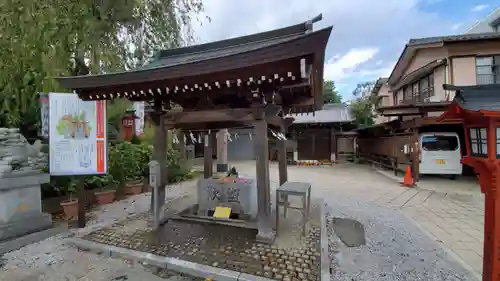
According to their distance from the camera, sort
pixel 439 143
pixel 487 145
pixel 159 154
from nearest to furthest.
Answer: pixel 487 145, pixel 159 154, pixel 439 143

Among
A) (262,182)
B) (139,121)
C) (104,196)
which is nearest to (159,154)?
(262,182)

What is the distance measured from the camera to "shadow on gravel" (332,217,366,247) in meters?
4.11

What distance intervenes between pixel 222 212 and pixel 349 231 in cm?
243

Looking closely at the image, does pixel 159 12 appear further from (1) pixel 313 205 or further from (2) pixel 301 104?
(1) pixel 313 205

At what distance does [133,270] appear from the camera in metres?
3.20

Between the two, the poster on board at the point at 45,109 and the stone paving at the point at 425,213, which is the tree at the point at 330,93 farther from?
the poster on board at the point at 45,109

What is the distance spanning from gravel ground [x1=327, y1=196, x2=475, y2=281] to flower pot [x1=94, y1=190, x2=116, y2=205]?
557 cm

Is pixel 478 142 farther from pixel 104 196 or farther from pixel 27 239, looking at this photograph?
pixel 104 196

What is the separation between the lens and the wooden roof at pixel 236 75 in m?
2.84

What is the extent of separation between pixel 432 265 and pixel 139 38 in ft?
29.6

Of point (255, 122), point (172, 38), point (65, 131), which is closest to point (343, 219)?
point (255, 122)

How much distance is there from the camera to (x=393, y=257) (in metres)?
3.54

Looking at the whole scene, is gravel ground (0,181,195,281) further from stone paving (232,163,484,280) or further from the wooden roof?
stone paving (232,163,484,280)

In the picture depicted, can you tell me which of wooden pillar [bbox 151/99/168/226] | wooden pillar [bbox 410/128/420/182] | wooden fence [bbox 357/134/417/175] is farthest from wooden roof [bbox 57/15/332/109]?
wooden fence [bbox 357/134/417/175]
